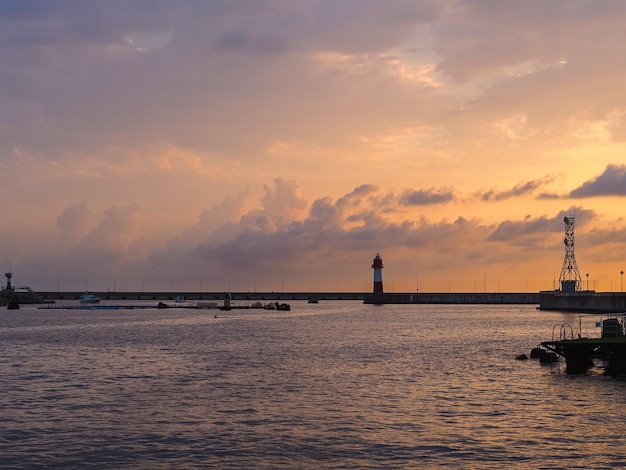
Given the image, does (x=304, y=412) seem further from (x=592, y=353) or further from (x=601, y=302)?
(x=601, y=302)

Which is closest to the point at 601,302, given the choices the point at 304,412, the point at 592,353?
the point at 592,353

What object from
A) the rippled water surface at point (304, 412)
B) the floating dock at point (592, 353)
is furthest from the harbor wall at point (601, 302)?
the floating dock at point (592, 353)

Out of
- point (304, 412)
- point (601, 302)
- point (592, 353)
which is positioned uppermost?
point (601, 302)

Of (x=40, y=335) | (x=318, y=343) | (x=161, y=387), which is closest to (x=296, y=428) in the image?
(x=161, y=387)

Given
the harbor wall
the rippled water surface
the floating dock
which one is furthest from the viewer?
the harbor wall

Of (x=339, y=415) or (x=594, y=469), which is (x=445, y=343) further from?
(x=594, y=469)

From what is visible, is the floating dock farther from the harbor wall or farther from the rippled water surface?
the harbor wall

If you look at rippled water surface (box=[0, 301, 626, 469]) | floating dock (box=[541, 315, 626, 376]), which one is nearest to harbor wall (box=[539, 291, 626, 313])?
rippled water surface (box=[0, 301, 626, 469])

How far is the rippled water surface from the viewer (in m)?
29.0

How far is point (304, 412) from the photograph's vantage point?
1511 inches

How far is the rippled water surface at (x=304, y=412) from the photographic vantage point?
2895 centimetres

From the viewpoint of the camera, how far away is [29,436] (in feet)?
107

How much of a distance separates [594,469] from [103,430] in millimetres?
21327

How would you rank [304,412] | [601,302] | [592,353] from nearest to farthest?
[304,412]
[592,353]
[601,302]
